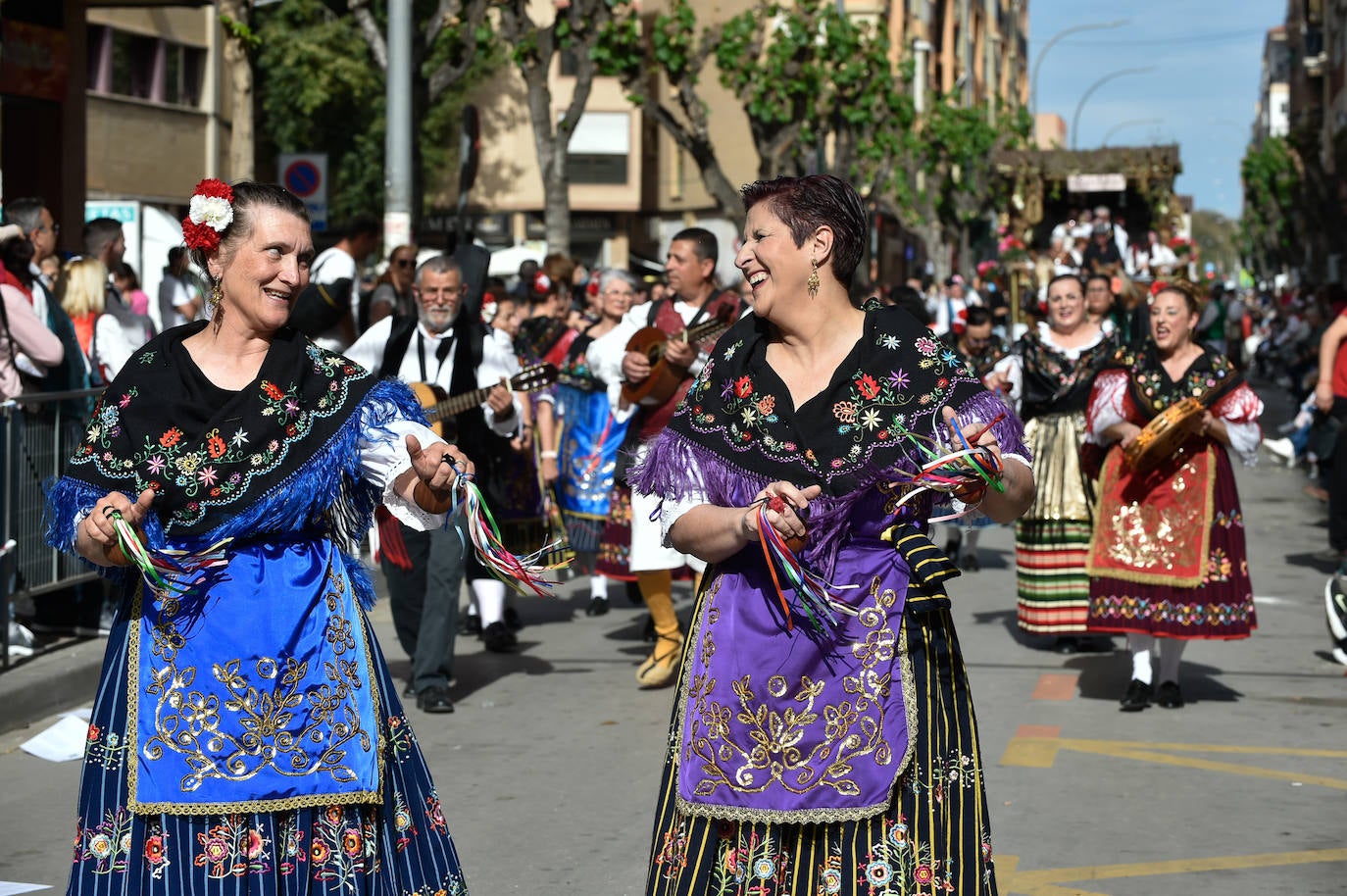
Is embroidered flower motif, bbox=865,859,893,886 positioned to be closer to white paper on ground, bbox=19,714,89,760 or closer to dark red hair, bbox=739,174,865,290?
dark red hair, bbox=739,174,865,290

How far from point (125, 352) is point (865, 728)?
24.6 feet

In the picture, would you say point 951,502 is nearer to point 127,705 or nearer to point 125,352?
point 127,705

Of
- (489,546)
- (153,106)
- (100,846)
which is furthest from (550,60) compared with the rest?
(100,846)

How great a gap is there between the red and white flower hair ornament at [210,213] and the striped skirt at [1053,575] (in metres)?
6.22

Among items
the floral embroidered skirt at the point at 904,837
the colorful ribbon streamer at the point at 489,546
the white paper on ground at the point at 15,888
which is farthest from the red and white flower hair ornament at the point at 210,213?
the white paper on ground at the point at 15,888

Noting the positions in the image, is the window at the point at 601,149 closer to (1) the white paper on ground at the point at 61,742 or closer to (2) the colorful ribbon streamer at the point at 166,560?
(1) the white paper on ground at the point at 61,742

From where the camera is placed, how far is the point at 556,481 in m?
11.9

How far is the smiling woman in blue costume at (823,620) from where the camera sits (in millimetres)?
3818

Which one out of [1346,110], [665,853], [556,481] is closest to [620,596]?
[556,481]

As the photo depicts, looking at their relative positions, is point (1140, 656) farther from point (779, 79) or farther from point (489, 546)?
point (779, 79)

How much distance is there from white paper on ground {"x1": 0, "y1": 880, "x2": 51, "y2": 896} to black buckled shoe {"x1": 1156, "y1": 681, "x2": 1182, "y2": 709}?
4.90 m

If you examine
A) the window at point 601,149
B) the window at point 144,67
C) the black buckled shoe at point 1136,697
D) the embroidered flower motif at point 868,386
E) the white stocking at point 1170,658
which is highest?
the window at point 601,149

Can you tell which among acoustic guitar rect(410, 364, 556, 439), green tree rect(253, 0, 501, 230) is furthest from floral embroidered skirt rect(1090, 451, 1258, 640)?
green tree rect(253, 0, 501, 230)

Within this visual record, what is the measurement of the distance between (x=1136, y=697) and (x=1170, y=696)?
163 mm
